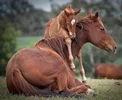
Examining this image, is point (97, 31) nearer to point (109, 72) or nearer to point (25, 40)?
point (109, 72)

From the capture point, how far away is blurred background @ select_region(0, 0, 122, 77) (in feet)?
74.1

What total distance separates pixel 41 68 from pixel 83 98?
0.75 meters

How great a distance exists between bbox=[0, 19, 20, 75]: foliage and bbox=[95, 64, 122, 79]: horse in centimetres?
493

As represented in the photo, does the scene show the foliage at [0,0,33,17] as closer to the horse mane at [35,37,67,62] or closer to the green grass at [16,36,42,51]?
the green grass at [16,36,42,51]

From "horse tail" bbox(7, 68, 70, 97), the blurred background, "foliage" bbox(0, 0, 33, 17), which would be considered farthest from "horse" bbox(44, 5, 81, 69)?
"foliage" bbox(0, 0, 33, 17)

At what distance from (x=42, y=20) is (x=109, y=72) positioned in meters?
8.82

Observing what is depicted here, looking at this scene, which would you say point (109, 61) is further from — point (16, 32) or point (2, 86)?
point (2, 86)

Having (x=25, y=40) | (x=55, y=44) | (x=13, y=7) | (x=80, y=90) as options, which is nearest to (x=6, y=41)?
(x=25, y=40)

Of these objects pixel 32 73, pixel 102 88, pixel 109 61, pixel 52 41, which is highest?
pixel 52 41

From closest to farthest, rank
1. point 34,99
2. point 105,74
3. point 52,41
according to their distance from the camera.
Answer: point 34,99 → point 52,41 → point 105,74

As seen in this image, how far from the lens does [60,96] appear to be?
5.50 metres

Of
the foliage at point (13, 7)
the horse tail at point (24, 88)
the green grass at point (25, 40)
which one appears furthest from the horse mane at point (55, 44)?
the foliage at point (13, 7)

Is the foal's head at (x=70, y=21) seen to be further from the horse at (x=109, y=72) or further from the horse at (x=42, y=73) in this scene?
the horse at (x=109, y=72)

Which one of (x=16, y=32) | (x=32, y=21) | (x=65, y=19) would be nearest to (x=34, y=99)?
(x=65, y=19)
